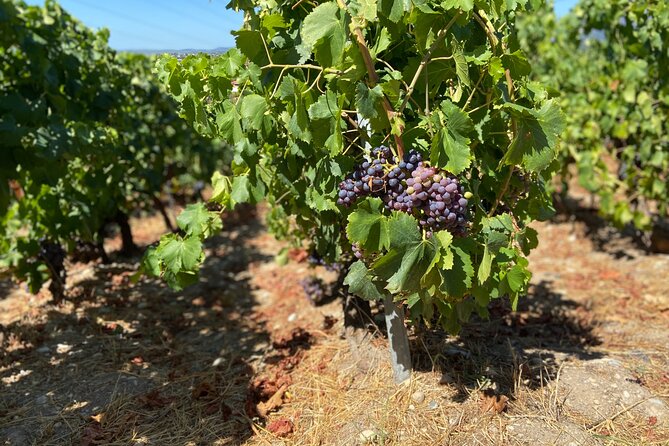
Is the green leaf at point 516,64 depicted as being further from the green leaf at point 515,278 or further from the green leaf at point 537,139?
the green leaf at point 515,278

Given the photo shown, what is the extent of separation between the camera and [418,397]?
2.39 meters

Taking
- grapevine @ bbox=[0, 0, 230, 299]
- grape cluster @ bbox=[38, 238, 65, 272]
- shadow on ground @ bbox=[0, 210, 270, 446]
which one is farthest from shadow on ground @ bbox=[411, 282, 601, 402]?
grape cluster @ bbox=[38, 238, 65, 272]

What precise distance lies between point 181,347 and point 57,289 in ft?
3.92

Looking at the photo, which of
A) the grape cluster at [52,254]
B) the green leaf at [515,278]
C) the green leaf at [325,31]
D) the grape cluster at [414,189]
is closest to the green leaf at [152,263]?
the grape cluster at [414,189]

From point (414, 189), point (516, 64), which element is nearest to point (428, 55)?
point (516, 64)

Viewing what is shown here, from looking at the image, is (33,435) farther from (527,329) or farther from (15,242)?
(527,329)

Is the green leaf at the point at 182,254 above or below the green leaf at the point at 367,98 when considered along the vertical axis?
below

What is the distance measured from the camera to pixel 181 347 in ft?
11.3

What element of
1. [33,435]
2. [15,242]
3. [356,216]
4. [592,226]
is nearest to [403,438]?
[356,216]

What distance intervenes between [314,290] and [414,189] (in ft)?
7.39

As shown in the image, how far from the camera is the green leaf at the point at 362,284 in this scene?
2.04 meters

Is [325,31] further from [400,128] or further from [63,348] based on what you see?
[63,348]

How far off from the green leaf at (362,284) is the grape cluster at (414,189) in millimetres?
308

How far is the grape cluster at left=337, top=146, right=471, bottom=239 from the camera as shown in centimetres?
173
